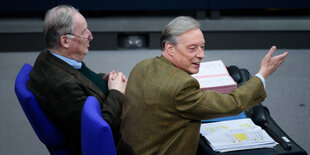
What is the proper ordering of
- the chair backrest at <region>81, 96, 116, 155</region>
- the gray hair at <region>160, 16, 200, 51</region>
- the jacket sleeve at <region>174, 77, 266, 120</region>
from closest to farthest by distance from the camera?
1. the chair backrest at <region>81, 96, 116, 155</region>
2. the jacket sleeve at <region>174, 77, 266, 120</region>
3. the gray hair at <region>160, 16, 200, 51</region>

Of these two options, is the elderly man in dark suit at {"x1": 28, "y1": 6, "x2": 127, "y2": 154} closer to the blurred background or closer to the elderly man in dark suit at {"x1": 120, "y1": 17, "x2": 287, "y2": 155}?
the elderly man in dark suit at {"x1": 120, "y1": 17, "x2": 287, "y2": 155}

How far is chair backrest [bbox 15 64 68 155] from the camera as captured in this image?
1.70 m

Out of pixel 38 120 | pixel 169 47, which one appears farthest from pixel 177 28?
pixel 38 120

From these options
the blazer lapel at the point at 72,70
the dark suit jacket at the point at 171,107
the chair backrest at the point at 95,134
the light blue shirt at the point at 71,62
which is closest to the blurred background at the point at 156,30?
the light blue shirt at the point at 71,62

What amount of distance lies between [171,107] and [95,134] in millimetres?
320

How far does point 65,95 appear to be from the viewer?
5.65 feet

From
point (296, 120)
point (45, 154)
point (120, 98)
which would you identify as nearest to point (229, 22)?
point (296, 120)

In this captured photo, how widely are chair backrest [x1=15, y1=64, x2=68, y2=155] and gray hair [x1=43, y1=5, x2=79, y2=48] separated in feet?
0.72

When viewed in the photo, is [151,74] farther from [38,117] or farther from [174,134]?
[38,117]

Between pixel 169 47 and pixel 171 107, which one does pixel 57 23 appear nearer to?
pixel 169 47

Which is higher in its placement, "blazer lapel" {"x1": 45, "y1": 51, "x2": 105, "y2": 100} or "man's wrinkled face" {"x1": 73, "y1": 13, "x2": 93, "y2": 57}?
"man's wrinkled face" {"x1": 73, "y1": 13, "x2": 93, "y2": 57}

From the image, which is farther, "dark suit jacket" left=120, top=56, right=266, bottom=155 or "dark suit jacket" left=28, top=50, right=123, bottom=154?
"dark suit jacket" left=28, top=50, right=123, bottom=154

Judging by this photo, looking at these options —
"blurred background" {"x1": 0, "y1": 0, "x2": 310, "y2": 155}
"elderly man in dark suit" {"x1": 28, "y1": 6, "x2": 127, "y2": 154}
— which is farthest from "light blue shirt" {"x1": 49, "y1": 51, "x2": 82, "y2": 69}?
"blurred background" {"x1": 0, "y1": 0, "x2": 310, "y2": 155}

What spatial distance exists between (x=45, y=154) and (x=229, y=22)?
266 cm
